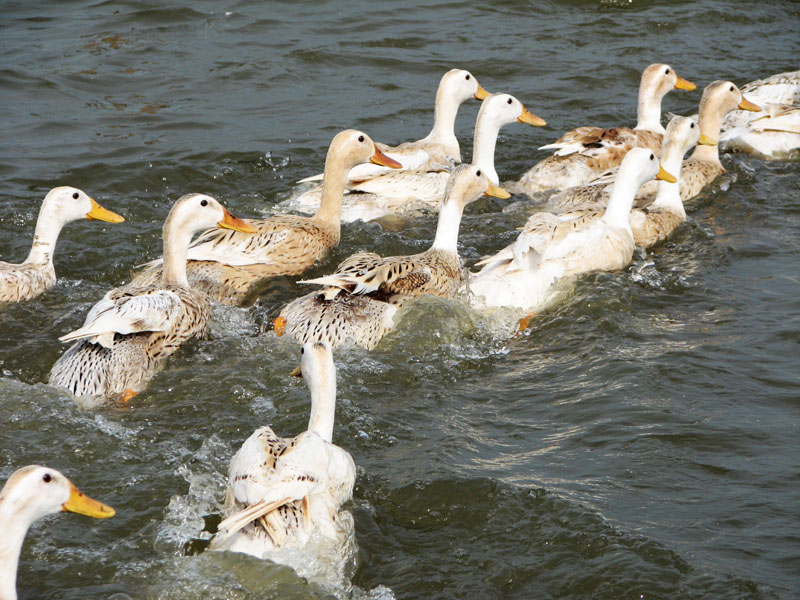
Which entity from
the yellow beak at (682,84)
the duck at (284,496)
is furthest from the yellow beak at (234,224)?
the yellow beak at (682,84)

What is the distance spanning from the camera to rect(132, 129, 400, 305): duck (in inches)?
331

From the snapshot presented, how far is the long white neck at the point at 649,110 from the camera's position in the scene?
37.3 ft

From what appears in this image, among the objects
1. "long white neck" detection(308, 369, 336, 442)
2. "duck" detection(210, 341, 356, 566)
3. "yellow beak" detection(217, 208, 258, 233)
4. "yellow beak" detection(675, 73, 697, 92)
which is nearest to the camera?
"duck" detection(210, 341, 356, 566)

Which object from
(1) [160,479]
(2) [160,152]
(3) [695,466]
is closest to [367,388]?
(1) [160,479]

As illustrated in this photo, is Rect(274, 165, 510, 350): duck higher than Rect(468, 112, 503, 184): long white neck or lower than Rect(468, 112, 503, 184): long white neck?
lower

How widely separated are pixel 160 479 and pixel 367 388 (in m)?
1.58

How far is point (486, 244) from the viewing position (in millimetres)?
9477

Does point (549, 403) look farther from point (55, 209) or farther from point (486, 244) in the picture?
point (55, 209)

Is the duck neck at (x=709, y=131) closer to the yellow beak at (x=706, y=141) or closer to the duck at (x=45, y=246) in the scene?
the yellow beak at (x=706, y=141)

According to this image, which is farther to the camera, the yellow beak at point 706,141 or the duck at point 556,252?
the yellow beak at point 706,141

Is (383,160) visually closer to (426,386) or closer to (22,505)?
(426,386)

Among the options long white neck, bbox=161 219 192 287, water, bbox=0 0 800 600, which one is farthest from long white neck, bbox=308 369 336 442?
long white neck, bbox=161 219 192 287

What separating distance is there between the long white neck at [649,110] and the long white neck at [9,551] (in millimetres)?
8428

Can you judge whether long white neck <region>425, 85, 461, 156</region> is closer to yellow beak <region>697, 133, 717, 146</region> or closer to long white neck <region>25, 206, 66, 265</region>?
yellow beak <region>697, 133, 717, 146</region>
